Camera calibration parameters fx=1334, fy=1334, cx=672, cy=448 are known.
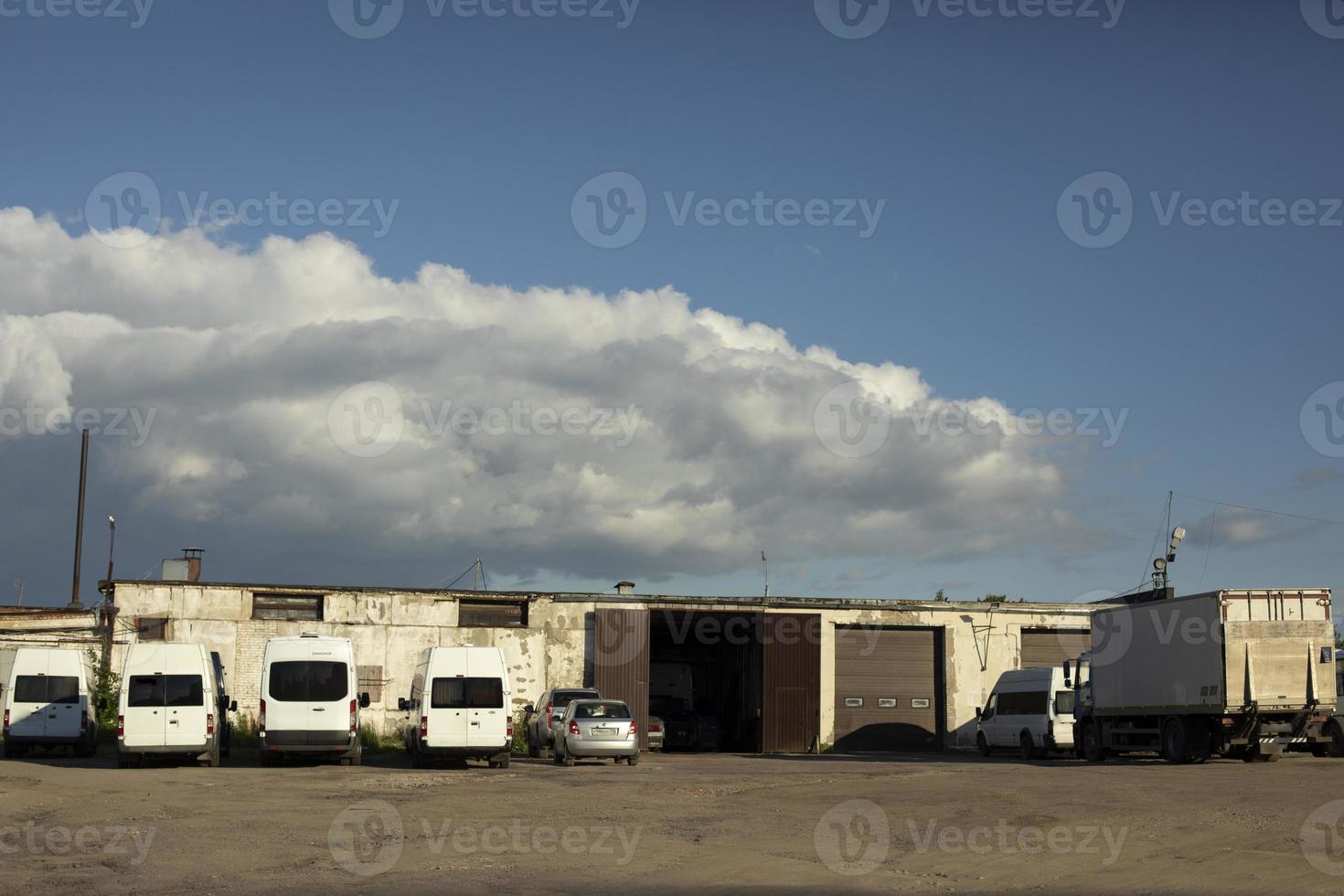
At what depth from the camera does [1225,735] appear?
25.3 metres

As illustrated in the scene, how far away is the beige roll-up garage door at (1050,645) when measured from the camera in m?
39.8

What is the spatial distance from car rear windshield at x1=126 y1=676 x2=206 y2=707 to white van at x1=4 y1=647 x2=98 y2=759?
6.68 m

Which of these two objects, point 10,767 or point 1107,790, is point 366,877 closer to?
point 1107,790

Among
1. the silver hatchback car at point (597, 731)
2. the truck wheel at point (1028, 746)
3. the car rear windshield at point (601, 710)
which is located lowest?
the truck wheel at point (1028, 746)

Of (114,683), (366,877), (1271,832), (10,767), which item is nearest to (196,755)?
(10,767)

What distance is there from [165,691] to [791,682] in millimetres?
18583

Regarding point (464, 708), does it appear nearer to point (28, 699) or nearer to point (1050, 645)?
point (28, 699)

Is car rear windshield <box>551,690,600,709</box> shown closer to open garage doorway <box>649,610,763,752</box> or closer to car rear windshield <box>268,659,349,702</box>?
car rear windshield <box>268,659,349,702</box>

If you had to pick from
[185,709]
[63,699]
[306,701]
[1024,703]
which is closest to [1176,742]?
[1024,703]

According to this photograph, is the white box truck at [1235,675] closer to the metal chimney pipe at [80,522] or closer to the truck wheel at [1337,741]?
the truck wheel at [1337,741]

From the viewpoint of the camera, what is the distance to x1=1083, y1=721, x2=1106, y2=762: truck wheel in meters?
29.3

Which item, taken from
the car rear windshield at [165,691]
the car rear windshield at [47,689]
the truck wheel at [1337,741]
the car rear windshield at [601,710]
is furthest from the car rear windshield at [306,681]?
the truck wheel at [1337,741]

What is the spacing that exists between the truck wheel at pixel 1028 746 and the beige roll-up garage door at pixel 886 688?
6.19 m

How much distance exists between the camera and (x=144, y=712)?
80.9ft
